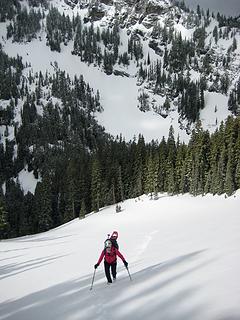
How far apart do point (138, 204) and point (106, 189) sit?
524 inches

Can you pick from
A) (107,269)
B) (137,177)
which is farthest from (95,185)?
(107,269)

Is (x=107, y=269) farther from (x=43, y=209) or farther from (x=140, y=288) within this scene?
(x=43, y=209)

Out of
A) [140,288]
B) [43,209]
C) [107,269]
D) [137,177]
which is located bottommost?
[140,288]

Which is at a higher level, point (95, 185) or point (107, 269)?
point (95, 185)

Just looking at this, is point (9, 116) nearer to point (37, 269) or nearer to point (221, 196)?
point (221, 196)

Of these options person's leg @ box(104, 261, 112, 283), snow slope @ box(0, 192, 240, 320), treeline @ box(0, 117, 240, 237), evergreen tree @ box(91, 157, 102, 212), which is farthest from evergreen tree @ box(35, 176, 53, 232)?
person's leg @ box(104, 261, 112, 283)

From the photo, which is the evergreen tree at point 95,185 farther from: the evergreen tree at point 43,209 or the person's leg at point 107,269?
the person's leg at point 107,269

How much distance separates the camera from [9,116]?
199000 millimetres

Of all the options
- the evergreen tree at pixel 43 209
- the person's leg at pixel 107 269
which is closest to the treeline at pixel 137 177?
the evergreen tree at pixel 43 209

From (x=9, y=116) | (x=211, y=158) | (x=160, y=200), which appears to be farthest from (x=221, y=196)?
(x=9, y=116)

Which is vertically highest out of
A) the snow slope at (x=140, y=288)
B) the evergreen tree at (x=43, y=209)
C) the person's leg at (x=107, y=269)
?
the evergreen tree at (x=43, y=209)

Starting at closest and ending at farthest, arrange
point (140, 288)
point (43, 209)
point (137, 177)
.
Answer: point (140, 288), point (137, 177), point (43, 209)

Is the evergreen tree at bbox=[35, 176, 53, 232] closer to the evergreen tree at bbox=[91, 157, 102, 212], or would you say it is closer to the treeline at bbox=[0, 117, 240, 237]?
the treeline at bbox=[0, 117, 240, 237]

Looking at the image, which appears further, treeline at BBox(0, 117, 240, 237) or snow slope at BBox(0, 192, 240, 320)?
treeline at BBox(0, 117, 240, 237)
